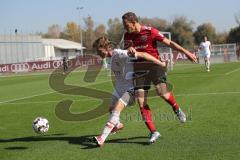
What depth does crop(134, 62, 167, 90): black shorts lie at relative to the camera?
834 centimetres

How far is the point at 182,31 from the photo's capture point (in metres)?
99.8

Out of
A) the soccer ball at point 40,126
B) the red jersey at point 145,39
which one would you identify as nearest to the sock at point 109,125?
the red jersey at point 145,39

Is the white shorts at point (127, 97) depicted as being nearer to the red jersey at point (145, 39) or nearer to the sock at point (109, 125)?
the sock at point (109, 125)

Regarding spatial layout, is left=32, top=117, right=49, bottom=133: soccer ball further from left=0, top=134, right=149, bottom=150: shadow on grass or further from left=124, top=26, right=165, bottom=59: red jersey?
left=124, top=26, right=165, bottom=59: red jersey

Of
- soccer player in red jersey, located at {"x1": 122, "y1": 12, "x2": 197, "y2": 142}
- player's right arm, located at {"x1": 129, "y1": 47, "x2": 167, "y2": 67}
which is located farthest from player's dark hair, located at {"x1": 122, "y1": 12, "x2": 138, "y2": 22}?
player's right arm, located at {"x1": 129, "y1": 47, "x2": 167, "y2": 67}

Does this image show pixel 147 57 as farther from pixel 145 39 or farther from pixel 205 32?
A: pixel 205 32

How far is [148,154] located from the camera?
713 centimetres

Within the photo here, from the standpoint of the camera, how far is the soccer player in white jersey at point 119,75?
7.84 m

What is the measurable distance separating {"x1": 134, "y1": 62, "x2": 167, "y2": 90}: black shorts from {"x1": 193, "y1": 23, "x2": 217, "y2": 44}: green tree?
91.3 meters

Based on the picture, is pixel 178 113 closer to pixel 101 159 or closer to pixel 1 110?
pixel 101 159

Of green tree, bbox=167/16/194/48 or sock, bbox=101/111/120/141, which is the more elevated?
green tree, bbox=167/16/194/48

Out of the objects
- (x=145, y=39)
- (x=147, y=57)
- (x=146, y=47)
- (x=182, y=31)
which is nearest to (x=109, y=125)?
(x=147, y=57)

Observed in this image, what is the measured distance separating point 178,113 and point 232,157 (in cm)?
216

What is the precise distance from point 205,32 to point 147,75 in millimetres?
94233
